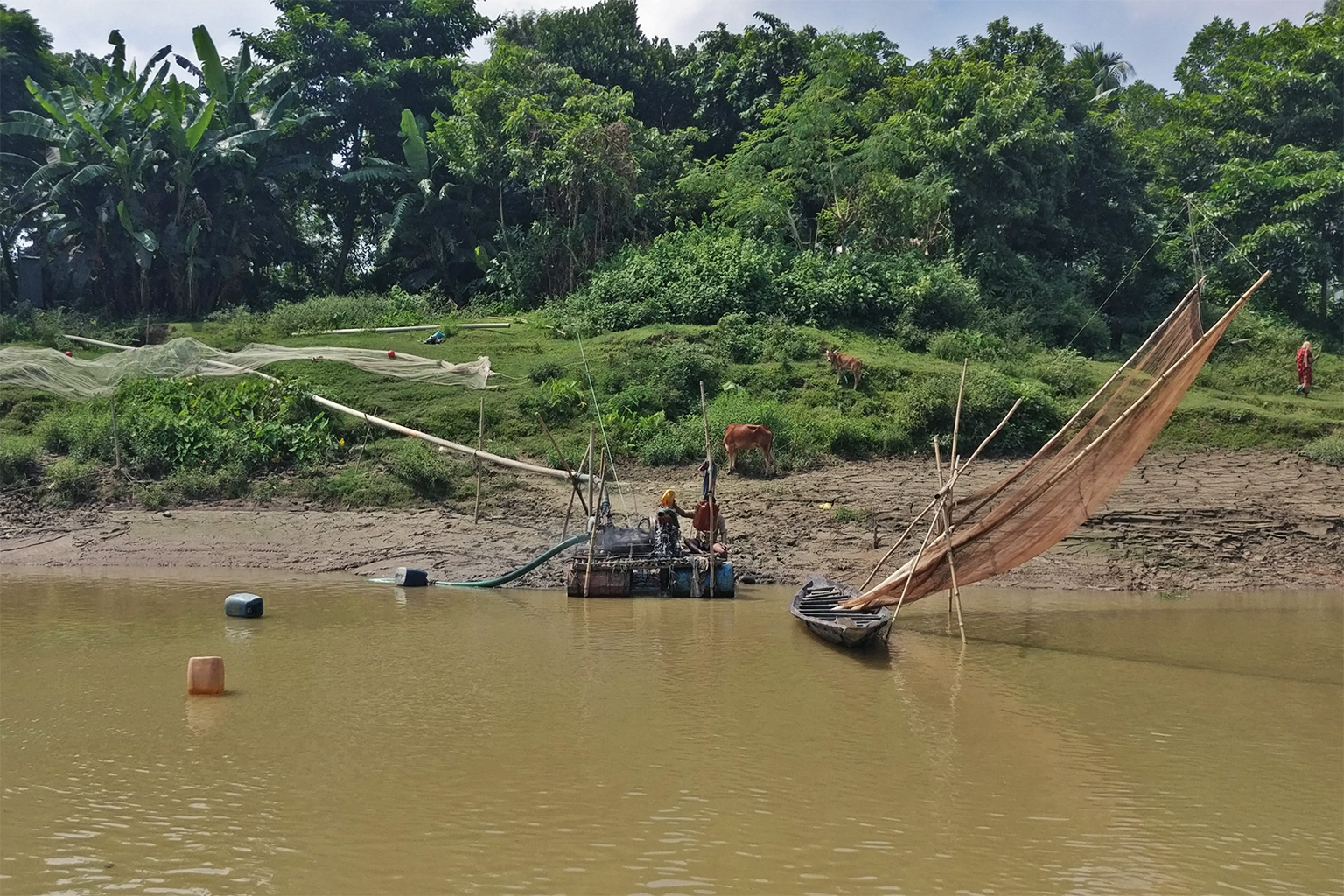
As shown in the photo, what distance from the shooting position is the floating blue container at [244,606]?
12.7 metres

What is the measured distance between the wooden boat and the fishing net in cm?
985

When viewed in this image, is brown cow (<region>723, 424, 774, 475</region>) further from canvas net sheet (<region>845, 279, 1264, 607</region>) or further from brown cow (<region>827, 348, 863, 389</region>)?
canvas net sheet (<region>845, 279, 1264, 607</region>)

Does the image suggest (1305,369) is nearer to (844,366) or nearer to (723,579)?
(844,366)

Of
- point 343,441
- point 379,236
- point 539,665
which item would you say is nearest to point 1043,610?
point 539,665

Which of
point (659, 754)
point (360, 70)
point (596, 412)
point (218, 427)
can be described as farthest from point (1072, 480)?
point (360, 70)

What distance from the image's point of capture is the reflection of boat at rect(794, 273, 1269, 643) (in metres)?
11.1

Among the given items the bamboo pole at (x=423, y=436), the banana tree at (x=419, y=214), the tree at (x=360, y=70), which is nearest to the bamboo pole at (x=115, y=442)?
the bamboo pole at (x=423, y=436)

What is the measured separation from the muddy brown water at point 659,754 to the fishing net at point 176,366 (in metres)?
7.84

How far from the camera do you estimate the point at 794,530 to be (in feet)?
55.0

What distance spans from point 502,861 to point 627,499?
39.2 feet

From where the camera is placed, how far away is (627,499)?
1805cm

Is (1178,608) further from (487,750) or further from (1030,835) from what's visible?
(487,750)

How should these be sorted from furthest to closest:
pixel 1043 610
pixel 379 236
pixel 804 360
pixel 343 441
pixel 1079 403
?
pixel 379 236, pixel 804 360, pixel 1079 403, pixel 343 441, pixel 1043 610

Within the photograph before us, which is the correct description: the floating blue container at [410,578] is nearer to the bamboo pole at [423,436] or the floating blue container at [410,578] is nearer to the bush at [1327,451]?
the bamboo pole at [423,436]
